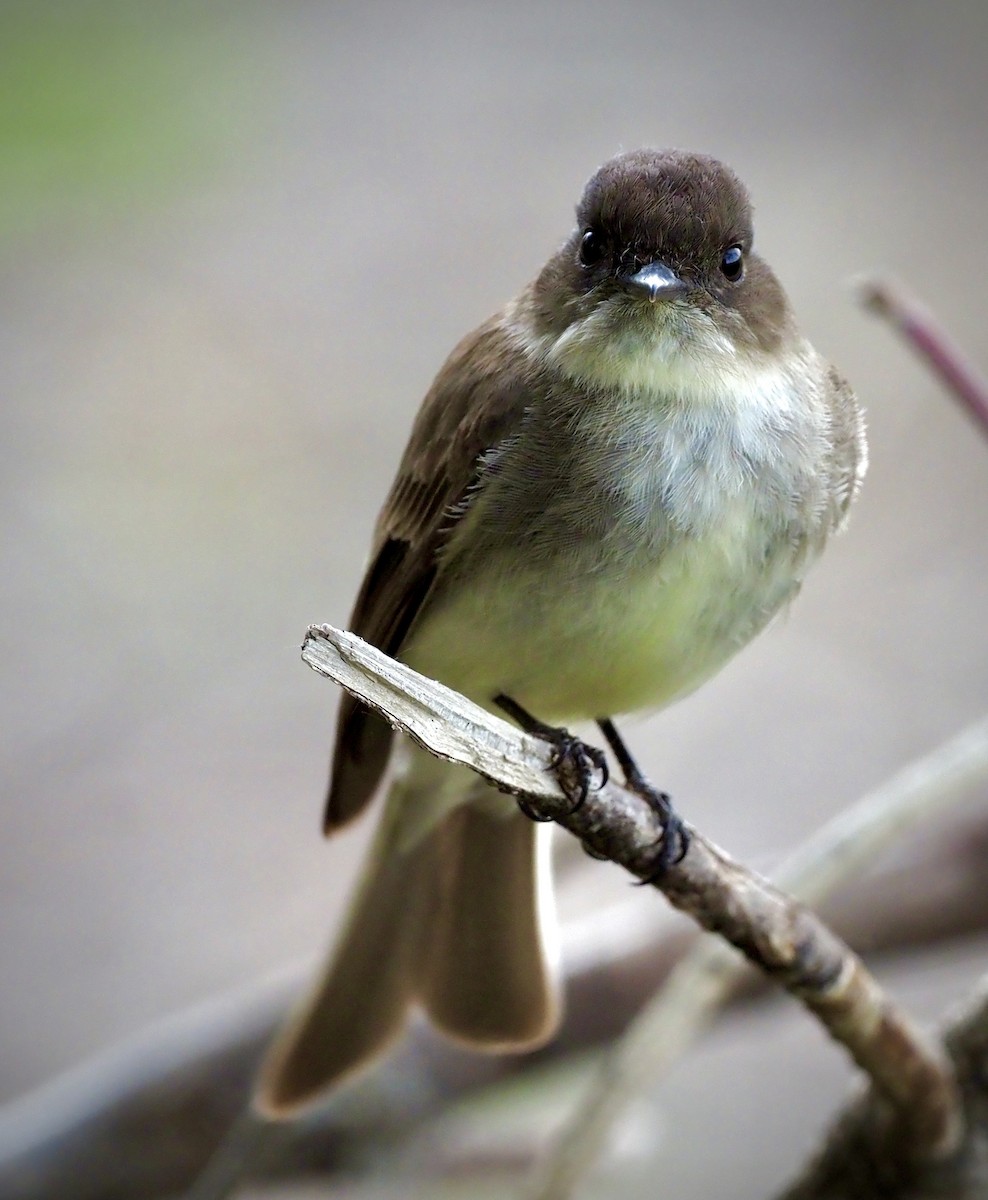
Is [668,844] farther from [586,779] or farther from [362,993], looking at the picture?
[362,993]

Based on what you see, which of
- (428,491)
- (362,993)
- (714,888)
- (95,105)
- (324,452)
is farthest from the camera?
(324,452)

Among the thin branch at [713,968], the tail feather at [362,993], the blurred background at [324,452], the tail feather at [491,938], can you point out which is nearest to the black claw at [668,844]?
the thin branch at [713,968]

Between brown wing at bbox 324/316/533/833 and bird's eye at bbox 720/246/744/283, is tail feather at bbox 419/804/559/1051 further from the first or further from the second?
bird's eye at bbox 720/246/744/283

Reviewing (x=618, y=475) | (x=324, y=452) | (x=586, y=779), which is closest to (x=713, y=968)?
(x=586, y=779)

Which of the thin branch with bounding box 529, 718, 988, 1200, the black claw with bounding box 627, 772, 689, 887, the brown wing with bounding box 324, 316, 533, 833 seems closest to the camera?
the black claw with bounding box 627, 772, 689, 887

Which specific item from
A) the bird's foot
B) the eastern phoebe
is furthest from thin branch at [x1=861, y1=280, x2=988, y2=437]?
the bird's foot

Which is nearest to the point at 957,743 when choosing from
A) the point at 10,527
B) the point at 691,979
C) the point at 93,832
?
the point at 691,979

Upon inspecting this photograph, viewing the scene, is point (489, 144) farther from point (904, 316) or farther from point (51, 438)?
point (904, 316)
